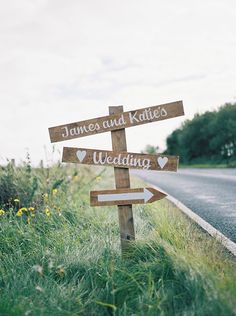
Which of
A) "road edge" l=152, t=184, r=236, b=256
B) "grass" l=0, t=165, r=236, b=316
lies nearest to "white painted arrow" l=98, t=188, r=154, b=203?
"grass" l=0, t=165, r=236, b=316

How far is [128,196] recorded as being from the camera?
497cm

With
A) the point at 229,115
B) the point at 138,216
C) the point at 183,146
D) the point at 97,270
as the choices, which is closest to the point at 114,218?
the point at 138,216

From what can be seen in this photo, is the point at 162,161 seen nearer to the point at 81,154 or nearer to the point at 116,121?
the point at 116,121

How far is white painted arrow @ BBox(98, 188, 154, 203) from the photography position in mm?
4941

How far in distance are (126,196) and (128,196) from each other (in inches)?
0.8

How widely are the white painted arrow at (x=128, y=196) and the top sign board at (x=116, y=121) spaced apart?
27.1 inches

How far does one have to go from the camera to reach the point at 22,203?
24.8 feet

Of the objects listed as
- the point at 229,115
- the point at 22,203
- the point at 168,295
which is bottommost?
the point at 168,295

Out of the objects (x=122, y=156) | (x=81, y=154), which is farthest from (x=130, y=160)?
(x=81, y=154)

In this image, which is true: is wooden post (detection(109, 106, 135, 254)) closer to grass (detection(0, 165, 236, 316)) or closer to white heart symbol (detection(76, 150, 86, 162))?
grass (detection(0, 165, 236, 316))

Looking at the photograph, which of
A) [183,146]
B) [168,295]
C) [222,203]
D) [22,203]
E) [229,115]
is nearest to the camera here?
[168,295]

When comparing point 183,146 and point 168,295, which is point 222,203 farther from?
point 183,146

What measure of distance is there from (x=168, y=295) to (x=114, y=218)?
11.2ft

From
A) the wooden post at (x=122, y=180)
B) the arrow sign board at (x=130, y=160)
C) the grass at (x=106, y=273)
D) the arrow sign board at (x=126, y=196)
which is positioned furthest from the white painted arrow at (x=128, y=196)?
the grass at (x=106, y=273)
